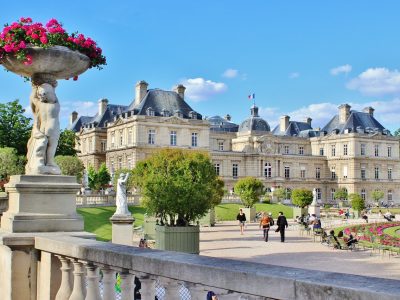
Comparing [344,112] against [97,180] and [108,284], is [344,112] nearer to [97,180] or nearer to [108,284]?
[97,180]

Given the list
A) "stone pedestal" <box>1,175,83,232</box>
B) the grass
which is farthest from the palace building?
"stone pedestal" <box>1,175,83,232</box>

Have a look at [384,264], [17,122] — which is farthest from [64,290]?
[17,122]

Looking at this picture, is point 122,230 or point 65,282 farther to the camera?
point 122,230

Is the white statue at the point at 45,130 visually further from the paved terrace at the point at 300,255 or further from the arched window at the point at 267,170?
the arched window at the point at 267,170

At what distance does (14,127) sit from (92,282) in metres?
42.0

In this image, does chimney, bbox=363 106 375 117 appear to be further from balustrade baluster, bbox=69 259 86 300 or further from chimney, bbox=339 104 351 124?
balustrade baluster, bbox=69 259 86 300

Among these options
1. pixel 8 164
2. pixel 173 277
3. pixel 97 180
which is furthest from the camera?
pixel 97 180

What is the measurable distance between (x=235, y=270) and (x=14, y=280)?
3091mm

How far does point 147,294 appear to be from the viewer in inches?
142

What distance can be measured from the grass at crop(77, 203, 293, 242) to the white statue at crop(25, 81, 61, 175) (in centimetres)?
1758

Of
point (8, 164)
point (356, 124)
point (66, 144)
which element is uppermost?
point (356, 124)

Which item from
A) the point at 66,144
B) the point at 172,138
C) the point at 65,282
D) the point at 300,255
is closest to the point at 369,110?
the point at 172,138

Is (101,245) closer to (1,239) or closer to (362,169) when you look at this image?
(1,239)

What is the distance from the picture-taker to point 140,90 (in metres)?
61.3
